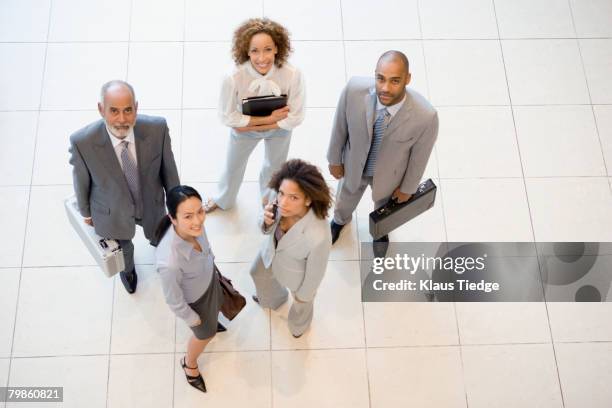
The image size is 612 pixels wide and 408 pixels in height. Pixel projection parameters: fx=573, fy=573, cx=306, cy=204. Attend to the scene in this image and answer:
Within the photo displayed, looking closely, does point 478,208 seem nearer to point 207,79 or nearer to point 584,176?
point 584,176

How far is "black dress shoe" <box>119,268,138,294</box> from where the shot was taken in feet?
12.6

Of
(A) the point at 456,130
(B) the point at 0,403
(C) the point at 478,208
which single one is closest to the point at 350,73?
(A) the point at 456,130

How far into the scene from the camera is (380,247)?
417 cm

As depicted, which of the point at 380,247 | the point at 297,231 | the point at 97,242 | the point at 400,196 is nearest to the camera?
the point at 297,231

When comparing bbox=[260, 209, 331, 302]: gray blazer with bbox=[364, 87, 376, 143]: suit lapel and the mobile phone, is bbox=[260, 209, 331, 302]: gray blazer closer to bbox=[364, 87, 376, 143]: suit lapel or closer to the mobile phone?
the mobile phone

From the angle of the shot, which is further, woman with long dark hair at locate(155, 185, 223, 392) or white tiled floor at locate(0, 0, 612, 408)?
white tiled floor at locate(0, 0, 612, 408)

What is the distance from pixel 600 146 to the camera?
4613mm

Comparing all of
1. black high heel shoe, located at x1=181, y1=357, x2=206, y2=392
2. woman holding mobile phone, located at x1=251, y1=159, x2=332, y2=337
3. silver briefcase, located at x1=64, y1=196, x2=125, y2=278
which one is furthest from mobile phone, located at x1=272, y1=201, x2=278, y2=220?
black high heel shoe, located at x1=181, y1=357, x2=206, y2=392

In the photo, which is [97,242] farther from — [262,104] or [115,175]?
[262,104]

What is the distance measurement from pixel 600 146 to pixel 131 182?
→ 366cm

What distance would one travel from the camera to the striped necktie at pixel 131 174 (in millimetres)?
3008

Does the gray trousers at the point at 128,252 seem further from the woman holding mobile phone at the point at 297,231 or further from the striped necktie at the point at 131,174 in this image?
the woman holding mobile phone at the point at 297,231

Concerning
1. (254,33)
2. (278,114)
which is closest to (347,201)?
(278,114)

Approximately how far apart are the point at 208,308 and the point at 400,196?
1.34 metres
